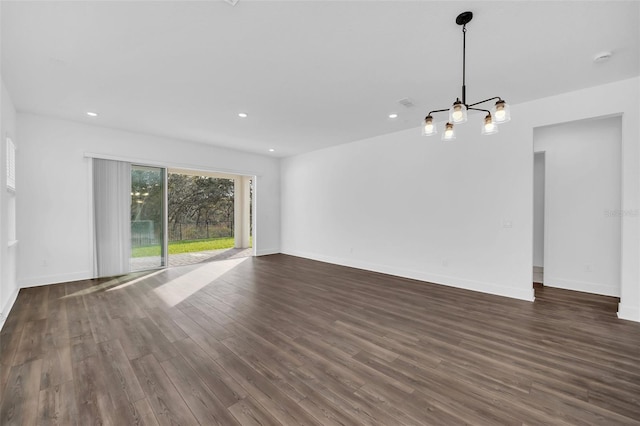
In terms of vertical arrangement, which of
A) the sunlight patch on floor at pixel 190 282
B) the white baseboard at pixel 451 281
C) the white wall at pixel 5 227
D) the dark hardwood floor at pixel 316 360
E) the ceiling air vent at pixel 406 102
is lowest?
the dark hardwood floor at pixel 316 360

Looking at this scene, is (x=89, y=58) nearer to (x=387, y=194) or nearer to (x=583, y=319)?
(x=387, y=194)

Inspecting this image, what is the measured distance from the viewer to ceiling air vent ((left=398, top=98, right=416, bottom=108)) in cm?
370

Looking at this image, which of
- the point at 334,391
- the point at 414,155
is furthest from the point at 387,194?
the point at 334,391

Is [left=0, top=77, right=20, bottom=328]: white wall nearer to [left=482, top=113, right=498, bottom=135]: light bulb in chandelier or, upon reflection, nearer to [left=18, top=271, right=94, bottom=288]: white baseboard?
[left=18, top=271, right=94, bottom=288]: white baseboard

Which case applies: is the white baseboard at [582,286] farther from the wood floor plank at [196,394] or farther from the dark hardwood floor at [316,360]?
the wood floor plank at [196,394]

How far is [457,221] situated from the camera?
447 cm

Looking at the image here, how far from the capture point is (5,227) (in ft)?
10.7

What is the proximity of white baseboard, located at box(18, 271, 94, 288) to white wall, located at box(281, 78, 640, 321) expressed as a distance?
4755 mm

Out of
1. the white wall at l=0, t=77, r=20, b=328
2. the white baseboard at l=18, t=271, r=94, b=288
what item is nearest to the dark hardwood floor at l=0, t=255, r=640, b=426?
the white wall at l=0, t=77, r=20, b=328

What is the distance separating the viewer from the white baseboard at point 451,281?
3.78 m

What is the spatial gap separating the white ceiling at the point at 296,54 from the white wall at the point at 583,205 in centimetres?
124

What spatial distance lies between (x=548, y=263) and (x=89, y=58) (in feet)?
22.7

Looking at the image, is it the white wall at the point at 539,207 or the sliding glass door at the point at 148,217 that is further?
the sliding glass door at the point at 148,217

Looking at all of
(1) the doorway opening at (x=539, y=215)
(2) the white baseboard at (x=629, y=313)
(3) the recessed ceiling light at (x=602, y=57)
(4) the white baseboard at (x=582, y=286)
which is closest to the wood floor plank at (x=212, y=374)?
(2) the white baseboard at (x=629, y=313)
